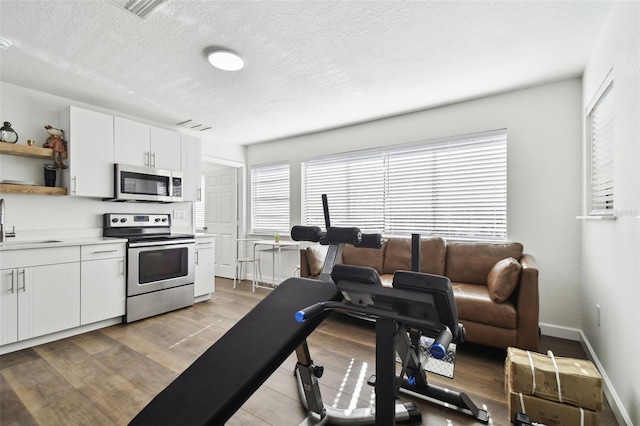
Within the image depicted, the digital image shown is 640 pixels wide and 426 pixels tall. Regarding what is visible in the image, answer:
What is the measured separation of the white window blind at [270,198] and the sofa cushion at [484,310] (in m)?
3.21

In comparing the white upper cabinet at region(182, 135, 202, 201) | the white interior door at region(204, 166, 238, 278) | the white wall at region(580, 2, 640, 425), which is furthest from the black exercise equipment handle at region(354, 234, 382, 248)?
the white interior door at region(204, 166, 238, 278)

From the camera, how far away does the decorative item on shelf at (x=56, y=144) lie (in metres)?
3.11

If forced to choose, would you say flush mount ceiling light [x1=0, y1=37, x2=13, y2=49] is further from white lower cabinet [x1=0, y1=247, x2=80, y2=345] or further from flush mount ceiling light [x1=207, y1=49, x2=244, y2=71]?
white lower cabinet [x1=0, y1=247, x2=80, y2=345]

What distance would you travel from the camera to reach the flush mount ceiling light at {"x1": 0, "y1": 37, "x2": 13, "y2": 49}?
2.28 metres

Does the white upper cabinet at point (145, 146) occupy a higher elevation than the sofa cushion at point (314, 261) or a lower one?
higher

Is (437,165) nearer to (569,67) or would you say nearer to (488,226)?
(488,226)

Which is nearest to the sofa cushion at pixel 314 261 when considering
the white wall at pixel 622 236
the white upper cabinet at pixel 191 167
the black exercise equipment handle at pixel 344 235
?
the white upper cabinet at pixel 191 167

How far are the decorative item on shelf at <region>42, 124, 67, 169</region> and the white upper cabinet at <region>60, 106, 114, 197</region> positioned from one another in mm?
62

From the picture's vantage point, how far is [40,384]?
2.11 m

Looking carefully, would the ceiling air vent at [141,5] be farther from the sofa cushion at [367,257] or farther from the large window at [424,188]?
the large window at [424,188]

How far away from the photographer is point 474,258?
3.14m

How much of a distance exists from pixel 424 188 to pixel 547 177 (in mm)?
1264

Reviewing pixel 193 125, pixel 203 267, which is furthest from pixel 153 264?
pixel 193 125

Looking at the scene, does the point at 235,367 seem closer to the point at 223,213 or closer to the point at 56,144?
the point at 56,144
